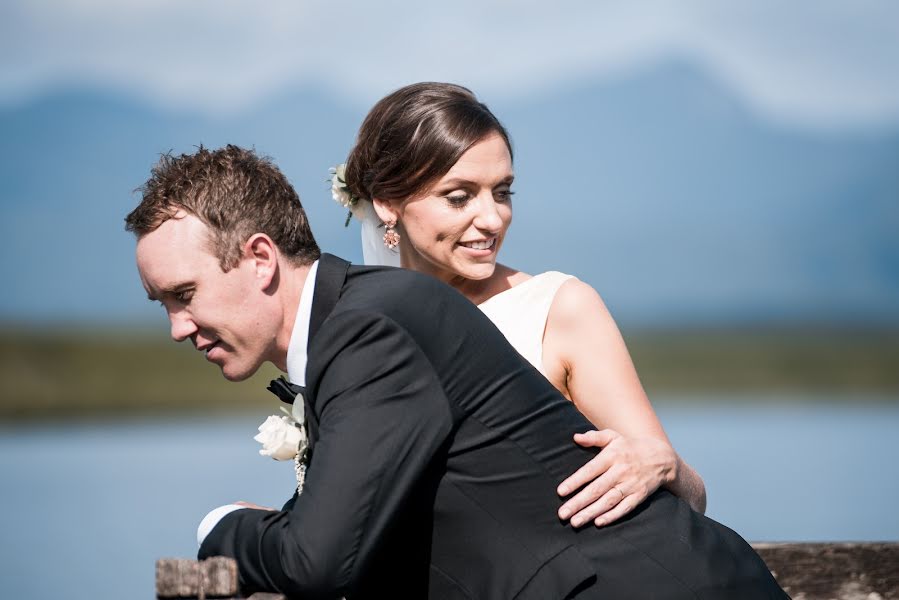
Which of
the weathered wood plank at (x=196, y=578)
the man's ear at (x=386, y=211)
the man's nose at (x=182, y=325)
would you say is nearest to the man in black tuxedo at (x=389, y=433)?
the man's nose at (x=182, y=325)

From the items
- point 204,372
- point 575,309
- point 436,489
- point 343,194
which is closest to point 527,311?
point 575,309

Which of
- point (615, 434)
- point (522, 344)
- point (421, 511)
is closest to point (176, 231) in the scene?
point (421, 511)

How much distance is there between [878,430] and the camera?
26.7 metres

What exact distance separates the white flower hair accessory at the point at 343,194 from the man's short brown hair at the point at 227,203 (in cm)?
153

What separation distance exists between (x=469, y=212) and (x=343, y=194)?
27.0 inches

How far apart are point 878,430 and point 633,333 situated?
38907 millimetres

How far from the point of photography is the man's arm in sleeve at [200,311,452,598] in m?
2.52

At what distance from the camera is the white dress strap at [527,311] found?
158 inches

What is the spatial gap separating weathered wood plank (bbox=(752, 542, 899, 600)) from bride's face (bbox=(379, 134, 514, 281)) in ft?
4.21

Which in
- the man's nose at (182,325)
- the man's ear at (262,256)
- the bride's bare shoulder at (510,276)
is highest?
the man's ear at (262,256)

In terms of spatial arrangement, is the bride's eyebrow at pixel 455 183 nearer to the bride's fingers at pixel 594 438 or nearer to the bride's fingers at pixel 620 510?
the bride's fingers at pixel 594 438

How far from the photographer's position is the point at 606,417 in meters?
3.73

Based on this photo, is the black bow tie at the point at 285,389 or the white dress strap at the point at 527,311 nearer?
the black bow tie at the point at 285,389

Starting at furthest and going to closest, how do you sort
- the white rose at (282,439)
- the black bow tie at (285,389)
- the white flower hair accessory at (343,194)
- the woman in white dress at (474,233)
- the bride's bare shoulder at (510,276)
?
1. the white flower hair accessory at (343,194)
2. the bride's bare shoulder at (510,276)
3. the woman in white dress at (474,233)
4. the white rose at (282,439)
5. the black bow tie at (285,389)
